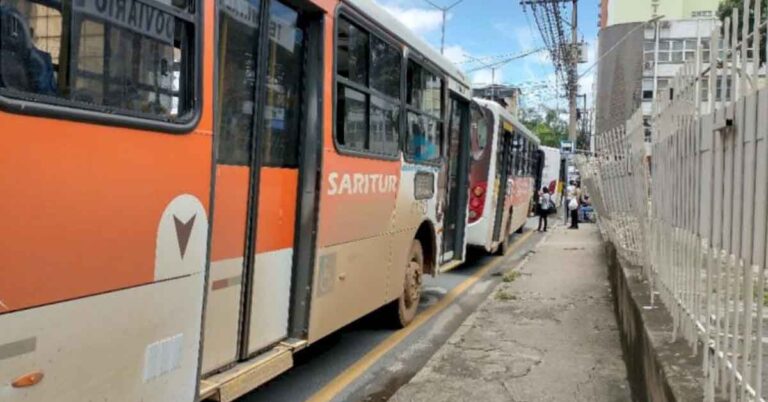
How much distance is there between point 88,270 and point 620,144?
7.79m

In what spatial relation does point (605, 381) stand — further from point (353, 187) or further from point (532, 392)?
point (353, 187)

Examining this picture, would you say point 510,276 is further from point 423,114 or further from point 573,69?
point 573,69

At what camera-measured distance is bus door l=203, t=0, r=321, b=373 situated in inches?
155

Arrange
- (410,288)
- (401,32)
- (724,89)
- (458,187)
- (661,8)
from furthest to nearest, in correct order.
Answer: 1. (661,8)
2. (458,187)
3. (410,288)
4. (401,32)
5. (724,89)

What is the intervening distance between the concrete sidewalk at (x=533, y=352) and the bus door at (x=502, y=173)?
232 cm

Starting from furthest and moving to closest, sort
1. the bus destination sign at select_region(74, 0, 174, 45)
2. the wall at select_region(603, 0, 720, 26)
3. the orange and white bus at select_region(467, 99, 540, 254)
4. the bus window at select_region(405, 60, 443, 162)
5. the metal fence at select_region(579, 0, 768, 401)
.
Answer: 1. the wall at select_region(603, 0, 720, 26)
2. the orange and white bus at select_region(467, 99, 540, 254)
3. the bus window at select_region(405, 60, 443, 162)
4. the bus destination sign at select_region(74, 0, 174, 45)
5. the metal fence at select_region(579, 0, 768, 401)

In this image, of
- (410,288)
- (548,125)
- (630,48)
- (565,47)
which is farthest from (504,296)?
(548,125)

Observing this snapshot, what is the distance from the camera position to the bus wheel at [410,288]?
295 inches

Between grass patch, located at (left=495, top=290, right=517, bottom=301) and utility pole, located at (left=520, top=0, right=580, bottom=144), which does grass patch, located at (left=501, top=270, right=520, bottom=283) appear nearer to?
grass patch, located at (left=495, top=290, right=517, bottom=301)

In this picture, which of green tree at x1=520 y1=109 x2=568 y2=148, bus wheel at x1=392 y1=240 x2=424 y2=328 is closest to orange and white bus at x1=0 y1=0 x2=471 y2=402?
bus wheel at x1=392 y1=240 x2=424 y2=328

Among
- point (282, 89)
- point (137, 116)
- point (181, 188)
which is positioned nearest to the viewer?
point (137, 116)

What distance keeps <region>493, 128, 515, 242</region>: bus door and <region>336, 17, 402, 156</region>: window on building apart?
20.8 feet

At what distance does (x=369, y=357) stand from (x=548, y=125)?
239ft

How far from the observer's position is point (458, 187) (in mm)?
9883
